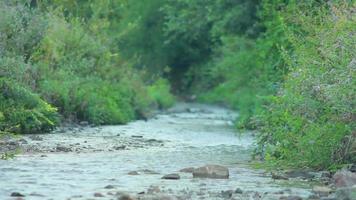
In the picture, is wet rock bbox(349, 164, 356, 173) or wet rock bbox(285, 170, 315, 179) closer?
wet rock bbox(349, 164, 356, 173)

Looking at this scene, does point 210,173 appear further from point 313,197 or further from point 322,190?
point 313,197

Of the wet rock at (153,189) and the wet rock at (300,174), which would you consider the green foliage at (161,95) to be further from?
the wet rock at (153,189)

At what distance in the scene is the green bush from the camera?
19.7m

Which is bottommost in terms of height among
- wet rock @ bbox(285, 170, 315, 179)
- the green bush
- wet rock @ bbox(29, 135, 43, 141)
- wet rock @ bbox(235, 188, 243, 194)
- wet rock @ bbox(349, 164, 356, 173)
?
wet rock @ bbox(285, 170, 315, 179)

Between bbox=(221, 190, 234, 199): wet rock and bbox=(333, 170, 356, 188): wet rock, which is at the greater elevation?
bbox=(333, 170, 356, 188): wet rock

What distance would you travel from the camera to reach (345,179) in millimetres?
11820

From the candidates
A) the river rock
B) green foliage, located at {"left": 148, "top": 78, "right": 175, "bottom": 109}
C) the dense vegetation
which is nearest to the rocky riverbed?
the river rock

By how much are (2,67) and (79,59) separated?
8.19 meters

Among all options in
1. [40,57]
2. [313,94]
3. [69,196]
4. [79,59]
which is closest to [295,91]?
[313,94]

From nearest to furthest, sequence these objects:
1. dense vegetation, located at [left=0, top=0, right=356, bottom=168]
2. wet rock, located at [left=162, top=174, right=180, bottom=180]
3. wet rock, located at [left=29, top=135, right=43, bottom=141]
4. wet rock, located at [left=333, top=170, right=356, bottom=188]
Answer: wet rock, located at [left=333, top=170, right=356, bottom=188]
wet rock, located at [left=162, top=174, right=180, bottom=180]
dense vegetation, located at [left=0, top=0, right=356, bottom=168]
wet rock, located at [left=29, top=135, right=43, bottom=141]

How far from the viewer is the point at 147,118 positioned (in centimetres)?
3288

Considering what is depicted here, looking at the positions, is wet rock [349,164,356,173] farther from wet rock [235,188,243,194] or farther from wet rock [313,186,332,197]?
wet rock [235,188,243,194]

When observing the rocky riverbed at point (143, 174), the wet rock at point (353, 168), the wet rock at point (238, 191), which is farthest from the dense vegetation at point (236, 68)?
the wet rock at point (238, 191)

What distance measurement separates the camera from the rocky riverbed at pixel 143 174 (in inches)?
438
